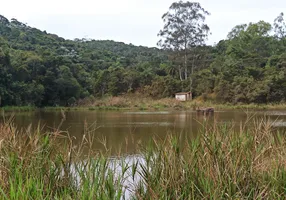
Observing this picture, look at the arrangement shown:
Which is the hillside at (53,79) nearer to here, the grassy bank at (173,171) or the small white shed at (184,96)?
the small white shed at (184,96)

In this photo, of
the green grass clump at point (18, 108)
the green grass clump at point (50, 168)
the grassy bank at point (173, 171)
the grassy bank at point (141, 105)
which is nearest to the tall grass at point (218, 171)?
the grassy bank at point (173, 171)

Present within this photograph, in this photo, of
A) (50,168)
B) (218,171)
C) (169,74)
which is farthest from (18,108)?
(218,171)

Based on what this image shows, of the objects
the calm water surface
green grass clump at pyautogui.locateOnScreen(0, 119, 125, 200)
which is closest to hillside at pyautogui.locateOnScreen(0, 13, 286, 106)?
the calm water surface

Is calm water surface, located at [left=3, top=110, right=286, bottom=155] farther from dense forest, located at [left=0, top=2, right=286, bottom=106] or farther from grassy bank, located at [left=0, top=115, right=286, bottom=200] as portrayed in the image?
dense forest, located at [left=0, top=2, right=286, bottom=106]

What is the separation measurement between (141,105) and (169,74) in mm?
7097

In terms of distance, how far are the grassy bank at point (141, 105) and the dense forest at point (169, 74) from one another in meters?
0.96

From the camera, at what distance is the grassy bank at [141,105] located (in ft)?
84.8

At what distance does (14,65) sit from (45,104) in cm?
413

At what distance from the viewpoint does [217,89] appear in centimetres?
2823

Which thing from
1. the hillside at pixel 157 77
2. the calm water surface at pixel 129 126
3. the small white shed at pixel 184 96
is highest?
the hillside at pixel 157 77

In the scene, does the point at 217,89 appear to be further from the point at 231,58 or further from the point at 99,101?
the point at 99,101

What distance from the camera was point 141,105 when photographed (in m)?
28.5

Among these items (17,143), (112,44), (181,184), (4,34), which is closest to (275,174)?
(181,184)

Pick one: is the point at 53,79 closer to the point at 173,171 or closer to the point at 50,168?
the point at 50,168
